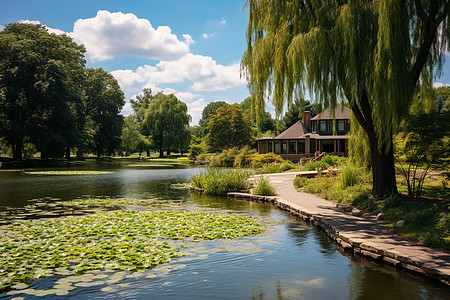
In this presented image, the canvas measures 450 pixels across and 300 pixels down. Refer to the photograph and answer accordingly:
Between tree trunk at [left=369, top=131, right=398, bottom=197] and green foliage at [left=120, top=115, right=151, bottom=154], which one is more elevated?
green foliage at [left=120, top=115, right=151, bottom=154]

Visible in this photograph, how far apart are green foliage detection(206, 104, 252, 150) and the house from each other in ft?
17.8

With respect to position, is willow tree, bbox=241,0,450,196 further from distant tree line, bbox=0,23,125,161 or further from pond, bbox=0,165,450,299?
distant tree line, bbox=0,23,125,161

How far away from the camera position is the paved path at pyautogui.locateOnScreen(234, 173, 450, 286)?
6.17m

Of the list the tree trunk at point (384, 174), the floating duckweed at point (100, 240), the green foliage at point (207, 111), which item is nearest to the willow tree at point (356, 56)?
the tree trunk at point (384, 174)

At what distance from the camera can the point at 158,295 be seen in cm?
564

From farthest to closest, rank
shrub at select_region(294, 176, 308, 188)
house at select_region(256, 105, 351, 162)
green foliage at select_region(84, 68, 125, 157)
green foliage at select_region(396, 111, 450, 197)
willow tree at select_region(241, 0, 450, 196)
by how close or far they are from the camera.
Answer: green foliage at select_region(84, 68, 125, 157) < house at select_region(256, 105, 351, 162) < shrub at select_region(294, 176, 308, 188) < green foliage at select_region(396, 111, 450, 197) < willow tree at select_region(241, 0, 450, 196)

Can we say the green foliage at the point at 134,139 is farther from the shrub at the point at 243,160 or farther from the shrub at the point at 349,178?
the shrub at the point at 349,178

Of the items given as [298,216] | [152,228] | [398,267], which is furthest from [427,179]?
[152,228]

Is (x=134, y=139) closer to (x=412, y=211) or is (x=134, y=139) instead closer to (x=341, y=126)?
(x=341, y=126)

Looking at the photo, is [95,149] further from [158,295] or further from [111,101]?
[158,295]

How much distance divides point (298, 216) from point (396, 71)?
527cm

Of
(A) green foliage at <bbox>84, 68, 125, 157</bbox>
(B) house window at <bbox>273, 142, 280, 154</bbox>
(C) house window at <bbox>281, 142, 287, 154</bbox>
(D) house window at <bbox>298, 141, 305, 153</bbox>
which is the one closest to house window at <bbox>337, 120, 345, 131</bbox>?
(D) house window at <bbox>298, 141, 305, 153</bbox>

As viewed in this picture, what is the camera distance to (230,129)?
58094mm

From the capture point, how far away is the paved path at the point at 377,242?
20.2 feet
